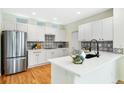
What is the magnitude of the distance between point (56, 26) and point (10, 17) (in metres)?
2.80

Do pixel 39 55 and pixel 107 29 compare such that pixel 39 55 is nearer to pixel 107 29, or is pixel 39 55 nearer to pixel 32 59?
pixel 32 59

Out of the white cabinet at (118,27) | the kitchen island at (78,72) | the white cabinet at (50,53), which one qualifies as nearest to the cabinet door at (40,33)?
the white cabinet at (50,53)

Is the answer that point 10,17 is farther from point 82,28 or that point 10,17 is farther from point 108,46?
point 108,46

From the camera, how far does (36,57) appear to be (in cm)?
475

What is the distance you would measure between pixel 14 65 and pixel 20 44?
34.1 inches

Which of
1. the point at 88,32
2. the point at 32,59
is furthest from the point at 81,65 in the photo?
the point at 32,59

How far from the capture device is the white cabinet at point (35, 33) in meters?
4.66

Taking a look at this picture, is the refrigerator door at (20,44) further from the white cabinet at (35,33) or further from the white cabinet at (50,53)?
the white cabinet at (50,53)

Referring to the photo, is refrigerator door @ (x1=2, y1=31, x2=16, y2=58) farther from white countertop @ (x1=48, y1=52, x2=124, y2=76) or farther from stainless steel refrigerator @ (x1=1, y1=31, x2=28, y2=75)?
white countertop @ (x1=48, y1=52, x2=124, y2=76)

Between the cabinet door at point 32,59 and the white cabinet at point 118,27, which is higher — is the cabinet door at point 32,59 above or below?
below

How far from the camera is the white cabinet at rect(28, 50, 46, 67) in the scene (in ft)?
14.8

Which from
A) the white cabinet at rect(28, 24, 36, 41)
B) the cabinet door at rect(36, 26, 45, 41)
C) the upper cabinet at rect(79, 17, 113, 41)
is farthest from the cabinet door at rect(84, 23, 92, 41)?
the white cabinet at rect(28, 24, 36, 41)

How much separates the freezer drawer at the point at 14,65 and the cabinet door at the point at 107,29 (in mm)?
3407
